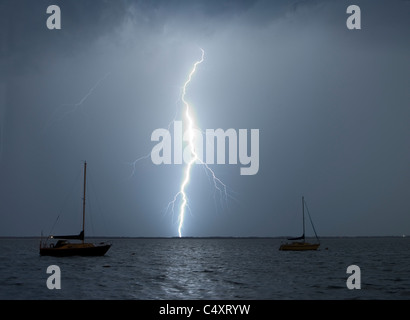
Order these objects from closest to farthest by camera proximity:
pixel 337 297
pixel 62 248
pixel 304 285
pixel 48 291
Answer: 1. pixel 337 297
2. pixel 48 291
3. pixel 304 285
4. pixel 62 248

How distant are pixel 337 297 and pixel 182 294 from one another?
9718 millimetres

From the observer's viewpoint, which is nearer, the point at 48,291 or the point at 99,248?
the point at 48,291

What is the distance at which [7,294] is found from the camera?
92.0 ft

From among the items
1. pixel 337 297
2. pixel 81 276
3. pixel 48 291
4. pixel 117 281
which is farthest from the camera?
pixel 81 276
